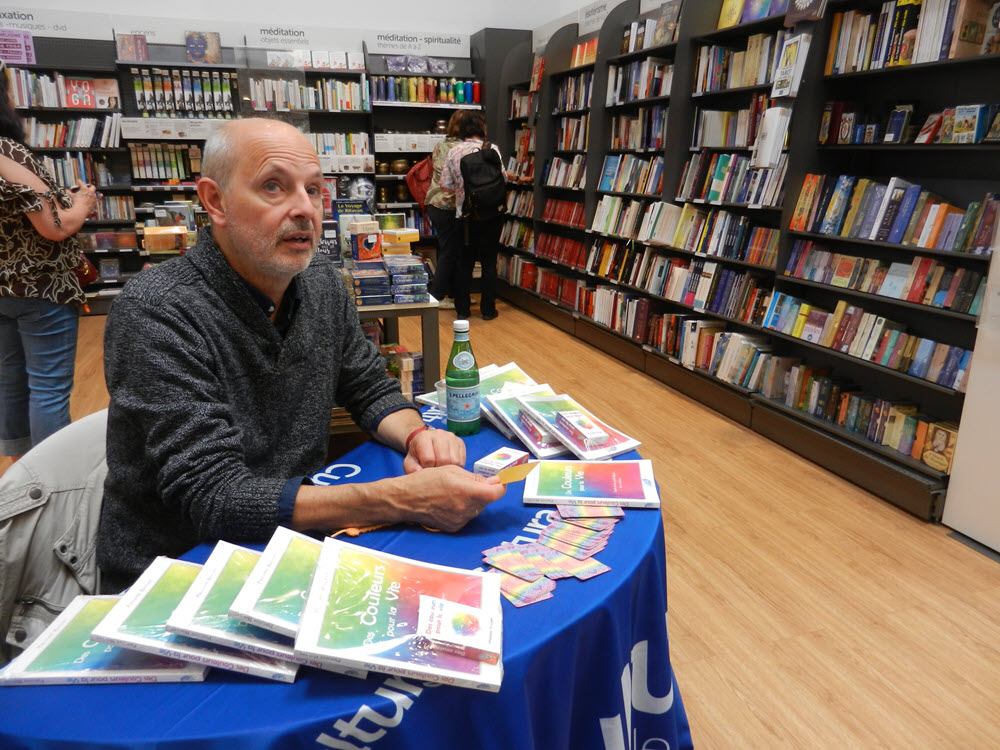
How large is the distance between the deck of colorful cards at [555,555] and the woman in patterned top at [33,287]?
2.19m

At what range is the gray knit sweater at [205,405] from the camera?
1.14 meters

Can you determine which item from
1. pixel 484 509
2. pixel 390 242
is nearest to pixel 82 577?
pixel 484 509

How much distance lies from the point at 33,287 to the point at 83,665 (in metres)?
2.07

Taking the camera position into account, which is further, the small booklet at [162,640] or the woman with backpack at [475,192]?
the woman with backpack at [475,192]

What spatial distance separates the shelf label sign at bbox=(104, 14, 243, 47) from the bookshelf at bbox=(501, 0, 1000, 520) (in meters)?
3.64

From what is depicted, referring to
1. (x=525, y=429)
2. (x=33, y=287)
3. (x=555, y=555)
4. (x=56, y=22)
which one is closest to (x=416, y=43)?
(x=56, y=22)

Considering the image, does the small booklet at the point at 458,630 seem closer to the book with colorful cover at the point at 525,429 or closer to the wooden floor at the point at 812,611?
the book with colorful cover at the point at 525,429

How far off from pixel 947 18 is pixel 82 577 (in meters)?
3.41

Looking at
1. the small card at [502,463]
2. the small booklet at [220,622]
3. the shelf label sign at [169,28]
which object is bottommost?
the small card at [502,463]

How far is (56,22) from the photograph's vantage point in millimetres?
5758

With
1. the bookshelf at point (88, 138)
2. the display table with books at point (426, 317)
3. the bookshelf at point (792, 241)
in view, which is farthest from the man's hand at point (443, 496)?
the bookshelf at point (88, 138)

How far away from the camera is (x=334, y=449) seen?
2949mm

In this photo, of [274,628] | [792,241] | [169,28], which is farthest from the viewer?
[169,28]

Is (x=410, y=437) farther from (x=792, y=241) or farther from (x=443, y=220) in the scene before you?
(x=443, y=220)
